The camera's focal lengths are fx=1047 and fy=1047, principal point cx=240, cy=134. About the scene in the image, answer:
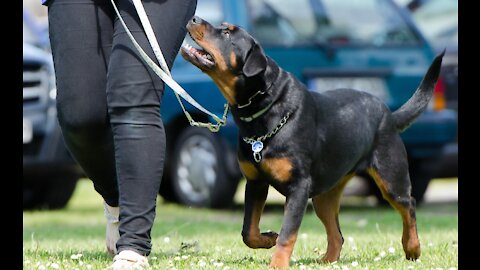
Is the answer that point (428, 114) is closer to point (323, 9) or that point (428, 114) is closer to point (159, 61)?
point (323, 9)

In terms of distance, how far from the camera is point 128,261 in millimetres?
4980

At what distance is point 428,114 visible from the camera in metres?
10.8

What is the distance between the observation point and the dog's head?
543 cm

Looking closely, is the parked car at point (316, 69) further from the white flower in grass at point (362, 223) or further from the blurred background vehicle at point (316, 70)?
the white flower in grass at point (362, 223)

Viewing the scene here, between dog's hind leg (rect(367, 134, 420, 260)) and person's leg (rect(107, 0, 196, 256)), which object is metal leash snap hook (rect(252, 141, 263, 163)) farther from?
dog's hind leg (rect(367, 134, 420, 260))

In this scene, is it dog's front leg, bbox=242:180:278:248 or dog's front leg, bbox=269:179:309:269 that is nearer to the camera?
dog's front leg, bbox=269:179:309:269

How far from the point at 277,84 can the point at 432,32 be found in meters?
8.05

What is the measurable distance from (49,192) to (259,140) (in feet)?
21.5

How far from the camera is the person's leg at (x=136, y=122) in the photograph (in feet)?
16.5

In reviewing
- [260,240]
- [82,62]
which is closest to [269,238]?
[260,240]

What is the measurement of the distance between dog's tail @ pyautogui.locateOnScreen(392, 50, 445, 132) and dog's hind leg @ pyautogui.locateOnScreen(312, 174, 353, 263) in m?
0.51

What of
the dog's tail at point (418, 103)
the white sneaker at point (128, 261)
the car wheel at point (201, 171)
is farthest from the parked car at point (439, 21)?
the white sneaker at point (128, 261)

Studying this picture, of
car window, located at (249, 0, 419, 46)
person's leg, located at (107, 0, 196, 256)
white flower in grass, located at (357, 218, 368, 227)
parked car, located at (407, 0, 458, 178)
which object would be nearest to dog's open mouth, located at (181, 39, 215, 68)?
person's leg, located at (107, 0, 196, 256)
